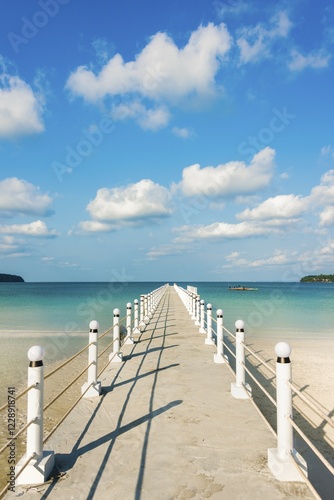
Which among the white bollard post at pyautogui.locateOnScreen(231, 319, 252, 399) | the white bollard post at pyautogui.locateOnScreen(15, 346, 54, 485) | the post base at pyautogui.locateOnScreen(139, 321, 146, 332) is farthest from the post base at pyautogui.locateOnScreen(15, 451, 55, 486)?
the post base at pyautogui.locateOnScreen(139, 321, 146, 332)

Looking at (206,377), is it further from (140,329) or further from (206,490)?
(140,329)

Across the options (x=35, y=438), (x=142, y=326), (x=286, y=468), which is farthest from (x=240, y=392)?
(x=142, y=326)

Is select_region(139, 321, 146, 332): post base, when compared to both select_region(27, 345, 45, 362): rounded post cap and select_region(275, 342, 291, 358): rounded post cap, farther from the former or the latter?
select_region(275, 342, 291, 358): rounded post cap

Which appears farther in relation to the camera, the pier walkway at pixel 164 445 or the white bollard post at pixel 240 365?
the white bollard post at pixel 240 365

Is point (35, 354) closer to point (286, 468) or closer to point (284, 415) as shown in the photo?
A: point (284, 415)

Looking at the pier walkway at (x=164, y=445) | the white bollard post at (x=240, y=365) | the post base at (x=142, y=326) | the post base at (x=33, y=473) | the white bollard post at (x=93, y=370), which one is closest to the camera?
the pier walkway at (x=164, y=445)

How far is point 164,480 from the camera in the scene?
3.42 m

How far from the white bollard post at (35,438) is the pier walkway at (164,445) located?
12 centimetres

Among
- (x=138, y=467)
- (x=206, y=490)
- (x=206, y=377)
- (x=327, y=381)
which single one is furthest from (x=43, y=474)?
(x=327, y=381)

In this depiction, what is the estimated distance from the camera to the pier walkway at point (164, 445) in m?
3.27

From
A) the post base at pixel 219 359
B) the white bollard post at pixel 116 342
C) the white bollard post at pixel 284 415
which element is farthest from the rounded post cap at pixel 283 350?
the white bollard post at pixel 116 342

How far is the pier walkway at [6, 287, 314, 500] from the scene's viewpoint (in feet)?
10.7

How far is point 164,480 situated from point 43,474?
118cm

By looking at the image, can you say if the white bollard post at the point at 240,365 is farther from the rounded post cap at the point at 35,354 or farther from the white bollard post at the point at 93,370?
the rounded post cap at the point at 35,354
